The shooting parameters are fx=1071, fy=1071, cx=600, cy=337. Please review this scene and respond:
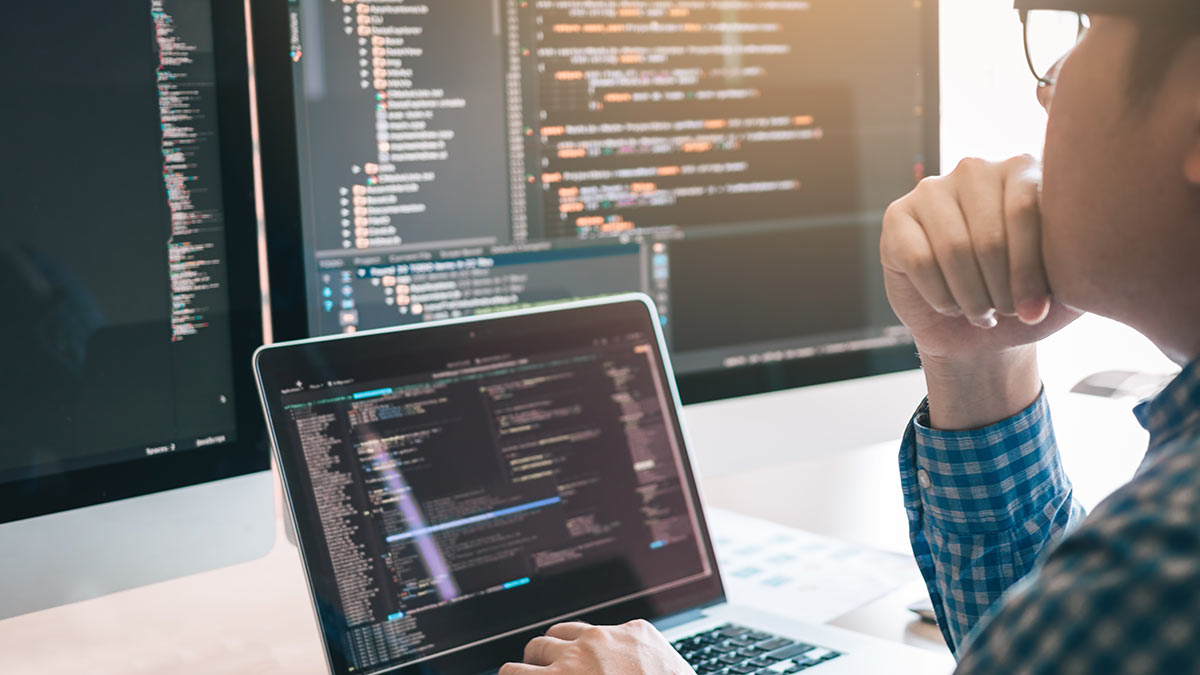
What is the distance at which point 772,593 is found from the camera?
3.24 feet

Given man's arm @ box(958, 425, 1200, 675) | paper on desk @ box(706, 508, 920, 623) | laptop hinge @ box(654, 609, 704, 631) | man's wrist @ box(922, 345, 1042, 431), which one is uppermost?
man's arm @ box(958, 425, 1200, 675)

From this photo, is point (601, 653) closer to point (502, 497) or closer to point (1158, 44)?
point (502, 497)

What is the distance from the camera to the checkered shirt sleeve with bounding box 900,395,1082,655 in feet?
2.66

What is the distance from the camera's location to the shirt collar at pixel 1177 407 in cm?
44

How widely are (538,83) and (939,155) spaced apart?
48 centimetres

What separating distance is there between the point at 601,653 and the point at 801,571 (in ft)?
1.29

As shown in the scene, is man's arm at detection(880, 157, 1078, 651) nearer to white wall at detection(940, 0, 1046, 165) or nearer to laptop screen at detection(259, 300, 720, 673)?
laptop screen at detection(259, 300, 720, 673)

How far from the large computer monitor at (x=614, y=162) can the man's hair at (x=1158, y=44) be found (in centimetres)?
60

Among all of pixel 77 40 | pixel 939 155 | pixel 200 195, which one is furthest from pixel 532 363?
pixel 939 155

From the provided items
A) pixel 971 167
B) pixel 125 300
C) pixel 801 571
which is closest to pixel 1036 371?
pixel 971 167

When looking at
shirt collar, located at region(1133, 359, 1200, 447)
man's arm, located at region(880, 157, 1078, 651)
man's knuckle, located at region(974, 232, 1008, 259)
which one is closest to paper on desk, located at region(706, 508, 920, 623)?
man's arm, located at region(880, 157, 1078, 651)

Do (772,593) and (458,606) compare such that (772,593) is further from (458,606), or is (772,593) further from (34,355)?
(34,355)

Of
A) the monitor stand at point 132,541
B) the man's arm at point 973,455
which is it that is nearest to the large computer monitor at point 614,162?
the monitor stand at point 132,541

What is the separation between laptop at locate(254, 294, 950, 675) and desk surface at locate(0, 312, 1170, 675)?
0.41 feet
